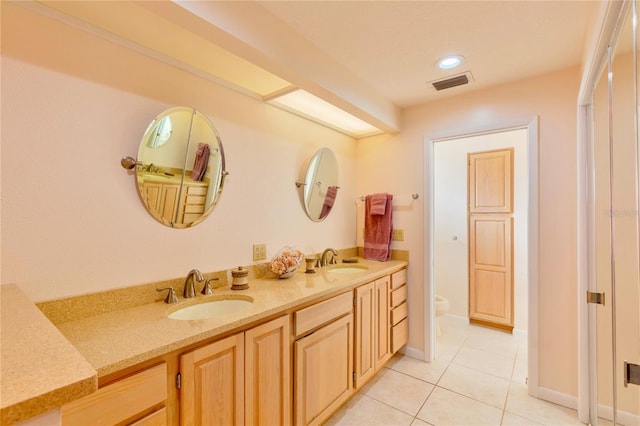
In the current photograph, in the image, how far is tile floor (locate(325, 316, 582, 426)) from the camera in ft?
5.91

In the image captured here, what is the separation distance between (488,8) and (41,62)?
6.45 ft

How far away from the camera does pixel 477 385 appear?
7.07 feet

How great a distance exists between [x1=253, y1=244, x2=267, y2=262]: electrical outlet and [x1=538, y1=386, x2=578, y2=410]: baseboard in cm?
214

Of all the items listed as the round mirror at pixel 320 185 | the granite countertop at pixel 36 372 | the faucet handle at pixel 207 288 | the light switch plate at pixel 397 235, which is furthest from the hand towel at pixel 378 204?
the granite countertop at pixel 36 372

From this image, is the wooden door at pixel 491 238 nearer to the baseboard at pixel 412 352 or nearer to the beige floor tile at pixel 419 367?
the beige floor tile at pixel 419 367

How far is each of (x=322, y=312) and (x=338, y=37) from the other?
1.54 meters

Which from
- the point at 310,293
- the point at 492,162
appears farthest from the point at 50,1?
the point at 492,162

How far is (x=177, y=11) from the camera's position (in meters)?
1.08

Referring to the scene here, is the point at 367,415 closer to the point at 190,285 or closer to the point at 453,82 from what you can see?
the point at 190,285

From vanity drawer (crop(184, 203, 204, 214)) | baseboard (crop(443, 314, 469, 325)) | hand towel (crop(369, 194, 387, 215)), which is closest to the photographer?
vanity drawer (crop(184, 203, 204, 214))

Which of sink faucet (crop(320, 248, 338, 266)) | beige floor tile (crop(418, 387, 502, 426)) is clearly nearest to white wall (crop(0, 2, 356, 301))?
sink faucet (crop(320, 248, 338, 266))

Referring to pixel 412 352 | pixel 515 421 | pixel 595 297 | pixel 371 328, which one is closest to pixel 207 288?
pixel 371 328

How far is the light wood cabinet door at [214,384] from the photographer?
3.34 feet

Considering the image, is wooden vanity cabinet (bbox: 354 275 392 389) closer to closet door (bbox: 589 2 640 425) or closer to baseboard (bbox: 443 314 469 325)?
closet door (bbox: 589 2 640 425)
